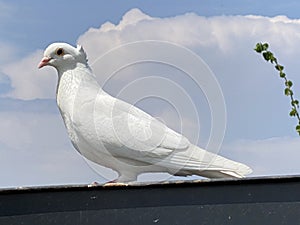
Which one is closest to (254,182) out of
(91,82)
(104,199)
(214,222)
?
(214,222)

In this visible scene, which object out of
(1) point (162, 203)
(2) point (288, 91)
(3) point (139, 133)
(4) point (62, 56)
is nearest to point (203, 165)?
(3) point (139, 133)

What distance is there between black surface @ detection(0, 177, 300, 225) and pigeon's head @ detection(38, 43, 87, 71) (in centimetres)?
74

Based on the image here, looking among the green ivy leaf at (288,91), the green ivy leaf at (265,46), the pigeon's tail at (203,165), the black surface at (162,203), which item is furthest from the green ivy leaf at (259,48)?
the black surface at (162,203)

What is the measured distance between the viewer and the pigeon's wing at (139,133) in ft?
6.73

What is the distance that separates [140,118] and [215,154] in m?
0.32

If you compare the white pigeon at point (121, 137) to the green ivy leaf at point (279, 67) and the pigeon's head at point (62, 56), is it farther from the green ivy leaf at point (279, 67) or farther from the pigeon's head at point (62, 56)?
the green ivy leaf at point (279, 67)

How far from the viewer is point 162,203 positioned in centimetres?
156

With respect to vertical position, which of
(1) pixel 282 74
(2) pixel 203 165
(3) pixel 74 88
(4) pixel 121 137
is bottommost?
(2) pixel 203 165

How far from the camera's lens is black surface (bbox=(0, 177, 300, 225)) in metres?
1.55

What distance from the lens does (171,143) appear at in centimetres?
210

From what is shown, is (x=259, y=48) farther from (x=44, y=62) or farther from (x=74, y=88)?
(x=44, y=62)

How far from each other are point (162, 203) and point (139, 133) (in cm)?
57

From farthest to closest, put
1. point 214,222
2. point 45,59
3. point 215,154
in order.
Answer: point 45,59
point 215,154
point 214,222

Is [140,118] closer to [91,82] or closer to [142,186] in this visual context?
[91,82]
